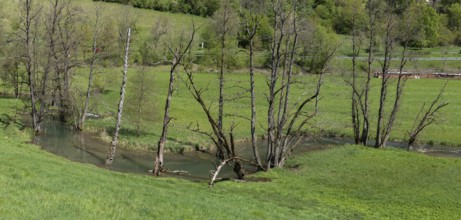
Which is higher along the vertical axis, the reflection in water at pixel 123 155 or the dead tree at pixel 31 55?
the dead tree at pixel 31 55

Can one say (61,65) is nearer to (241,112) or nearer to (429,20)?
(241,112)

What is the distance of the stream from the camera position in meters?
38.8

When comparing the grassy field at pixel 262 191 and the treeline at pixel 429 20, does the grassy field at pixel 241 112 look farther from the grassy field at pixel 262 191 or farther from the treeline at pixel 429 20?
the treeline at pixel 429 20

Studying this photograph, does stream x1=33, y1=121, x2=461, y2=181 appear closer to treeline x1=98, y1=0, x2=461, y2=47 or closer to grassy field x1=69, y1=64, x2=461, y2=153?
grassy field x1=69, y1=64, x2=461, y2=153

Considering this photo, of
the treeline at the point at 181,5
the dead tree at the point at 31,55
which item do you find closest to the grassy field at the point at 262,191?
the dead tree at the point at 31,55

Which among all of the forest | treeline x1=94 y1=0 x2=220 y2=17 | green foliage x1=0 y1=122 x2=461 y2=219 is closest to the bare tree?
the forest

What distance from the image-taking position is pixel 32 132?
157ft

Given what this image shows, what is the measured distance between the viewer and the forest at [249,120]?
89.8ft

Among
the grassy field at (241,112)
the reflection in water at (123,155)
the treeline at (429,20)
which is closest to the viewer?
the reflection in water at (123,155)

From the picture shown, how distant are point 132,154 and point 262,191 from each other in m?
18.5

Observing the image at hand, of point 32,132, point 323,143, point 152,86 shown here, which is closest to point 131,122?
point 152,86

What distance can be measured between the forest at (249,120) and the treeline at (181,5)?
42006 millimetres

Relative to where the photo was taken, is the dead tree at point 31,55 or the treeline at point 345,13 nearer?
the dead tree at point 31,55

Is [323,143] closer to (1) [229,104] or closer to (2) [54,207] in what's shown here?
(1) [229,104]
